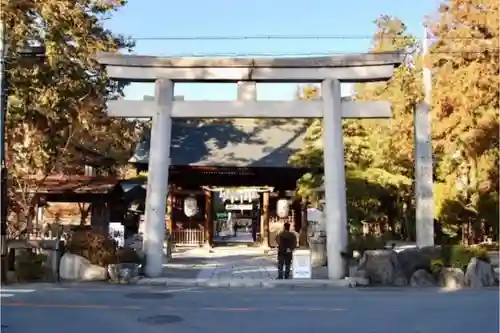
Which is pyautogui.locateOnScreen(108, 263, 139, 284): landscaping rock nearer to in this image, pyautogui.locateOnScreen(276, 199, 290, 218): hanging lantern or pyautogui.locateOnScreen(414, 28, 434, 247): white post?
pyautogui.locateOnScreen(414, 28, 434, 247): white post

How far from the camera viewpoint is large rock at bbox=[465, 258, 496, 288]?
49.6 ft

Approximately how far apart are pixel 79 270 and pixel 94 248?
0.78 metres

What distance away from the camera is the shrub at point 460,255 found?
15.9m

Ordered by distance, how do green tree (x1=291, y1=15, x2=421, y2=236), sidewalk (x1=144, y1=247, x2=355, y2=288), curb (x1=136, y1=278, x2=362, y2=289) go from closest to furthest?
curb (x1=136, y1=278, x2=362, y2=289) → sidewalk (x1=144, y1=247, x2=355, y2=288) → green tree (x1=291, y1=15, x2=421, y2=236)

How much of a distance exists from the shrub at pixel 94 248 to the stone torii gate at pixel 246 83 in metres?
1.07

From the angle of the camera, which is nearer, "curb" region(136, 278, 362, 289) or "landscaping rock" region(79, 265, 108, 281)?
"curb" region(136, 278, 362, 289)

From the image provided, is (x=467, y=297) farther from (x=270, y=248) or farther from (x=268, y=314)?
(x=270, y=248)

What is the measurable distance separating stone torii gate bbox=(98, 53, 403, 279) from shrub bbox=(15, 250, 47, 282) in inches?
118

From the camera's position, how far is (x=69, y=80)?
2056cm

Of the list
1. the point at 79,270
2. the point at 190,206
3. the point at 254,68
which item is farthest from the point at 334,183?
the point at 190,206

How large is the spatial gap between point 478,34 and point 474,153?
15.6 feet

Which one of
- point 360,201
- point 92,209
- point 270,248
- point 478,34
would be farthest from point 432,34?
point 92,209

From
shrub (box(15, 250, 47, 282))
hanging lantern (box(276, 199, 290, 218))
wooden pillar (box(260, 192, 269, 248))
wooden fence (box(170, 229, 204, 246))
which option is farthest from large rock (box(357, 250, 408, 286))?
wooden fence (box(170, 229, 204, 246))

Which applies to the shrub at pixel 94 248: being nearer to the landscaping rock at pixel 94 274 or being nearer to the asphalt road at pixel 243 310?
the landscaping rock at pixel 94 274
